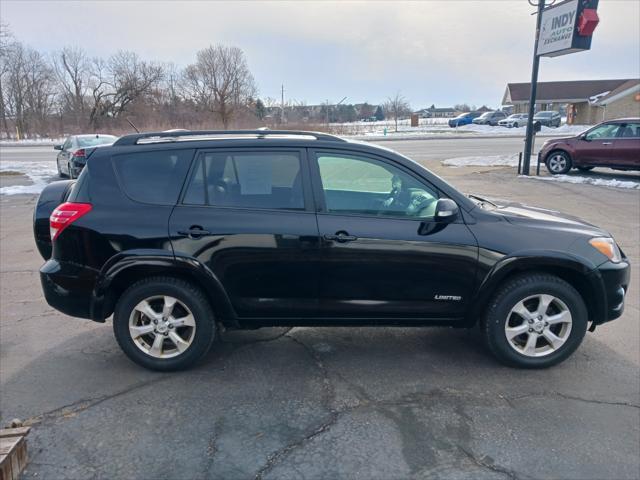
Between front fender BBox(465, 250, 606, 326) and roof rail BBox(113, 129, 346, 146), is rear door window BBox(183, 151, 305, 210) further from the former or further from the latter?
Result: front fender BBox(465, 250, 606, 326)

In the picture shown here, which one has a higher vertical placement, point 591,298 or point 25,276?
point 591,298

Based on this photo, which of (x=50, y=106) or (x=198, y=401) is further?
(x=50, y=106)

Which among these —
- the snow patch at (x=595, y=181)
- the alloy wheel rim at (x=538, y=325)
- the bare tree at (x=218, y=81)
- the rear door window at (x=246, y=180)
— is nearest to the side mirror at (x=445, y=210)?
the alloy wheel rim at (x=538, y=325)

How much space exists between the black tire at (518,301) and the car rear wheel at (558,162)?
13.4 m

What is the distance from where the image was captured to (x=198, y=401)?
3281mm

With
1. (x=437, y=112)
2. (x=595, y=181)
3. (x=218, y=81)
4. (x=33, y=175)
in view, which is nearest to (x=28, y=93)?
(x=218, y=81)

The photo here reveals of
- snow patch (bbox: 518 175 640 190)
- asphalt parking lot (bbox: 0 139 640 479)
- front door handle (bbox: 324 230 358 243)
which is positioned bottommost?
asphalt parking lot (bbox: 0 139 640 479)

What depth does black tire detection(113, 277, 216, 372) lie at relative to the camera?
3541 millimetres

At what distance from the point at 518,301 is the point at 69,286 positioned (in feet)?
11.1

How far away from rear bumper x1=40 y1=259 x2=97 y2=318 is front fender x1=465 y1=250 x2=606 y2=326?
290cm

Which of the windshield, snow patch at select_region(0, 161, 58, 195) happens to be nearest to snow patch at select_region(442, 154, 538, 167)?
the windshield

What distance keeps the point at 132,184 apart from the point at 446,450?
2822mm

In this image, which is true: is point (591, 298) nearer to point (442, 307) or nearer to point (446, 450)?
point (442, 307)

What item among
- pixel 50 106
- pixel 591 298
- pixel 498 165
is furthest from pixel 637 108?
pixel 50 106
